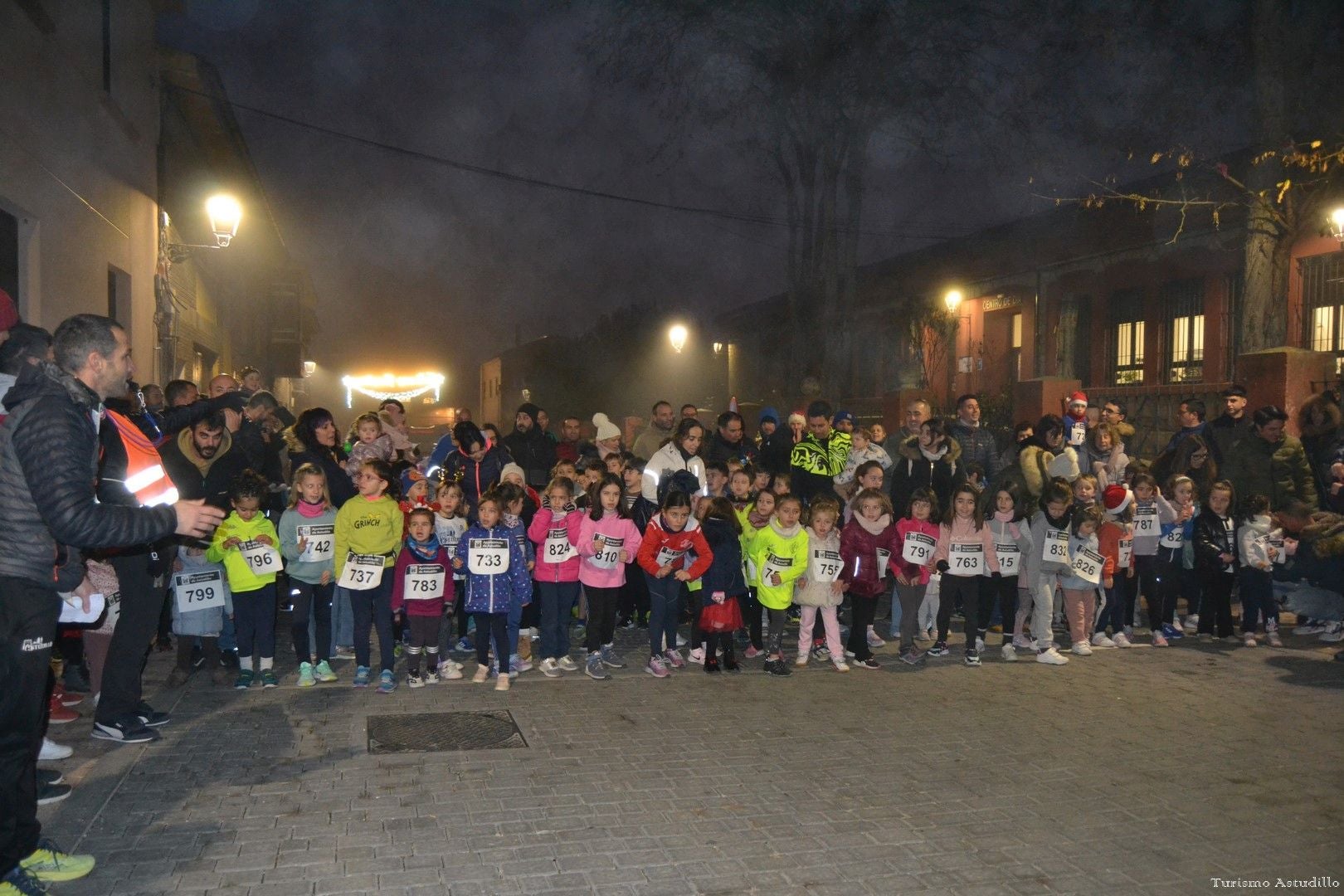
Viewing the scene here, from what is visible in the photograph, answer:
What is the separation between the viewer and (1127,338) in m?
26.0

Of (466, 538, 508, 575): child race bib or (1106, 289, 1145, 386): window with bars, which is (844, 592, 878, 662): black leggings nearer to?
(466, 538, 508, 575): child race bib

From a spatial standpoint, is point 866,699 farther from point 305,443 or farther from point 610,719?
point 305,443

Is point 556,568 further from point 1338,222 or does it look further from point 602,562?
point 1338,222

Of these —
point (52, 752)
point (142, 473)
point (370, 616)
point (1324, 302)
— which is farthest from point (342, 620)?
point (1324, 302)

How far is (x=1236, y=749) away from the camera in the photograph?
20.7 feet

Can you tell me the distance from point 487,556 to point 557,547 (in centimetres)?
63

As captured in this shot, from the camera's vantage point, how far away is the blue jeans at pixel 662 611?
8.29 m

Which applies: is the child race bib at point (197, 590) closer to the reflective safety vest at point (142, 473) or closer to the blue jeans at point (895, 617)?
the reflective safety vest at point (142, 473)

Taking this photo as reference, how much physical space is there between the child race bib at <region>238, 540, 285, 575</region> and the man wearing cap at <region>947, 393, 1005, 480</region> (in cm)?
691

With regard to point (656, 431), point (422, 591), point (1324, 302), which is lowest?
point (422, 591)

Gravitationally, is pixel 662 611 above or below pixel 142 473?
below

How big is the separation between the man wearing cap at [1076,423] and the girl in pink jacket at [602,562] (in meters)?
5.24

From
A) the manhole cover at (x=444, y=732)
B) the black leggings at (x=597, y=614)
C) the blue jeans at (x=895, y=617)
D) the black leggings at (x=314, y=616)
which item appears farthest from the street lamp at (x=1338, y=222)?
the black leggings at (x=314, y=616)

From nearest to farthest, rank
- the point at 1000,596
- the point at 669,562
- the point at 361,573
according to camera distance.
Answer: the point at 361,573 < the point at 669,562 < the point at 1000,596
